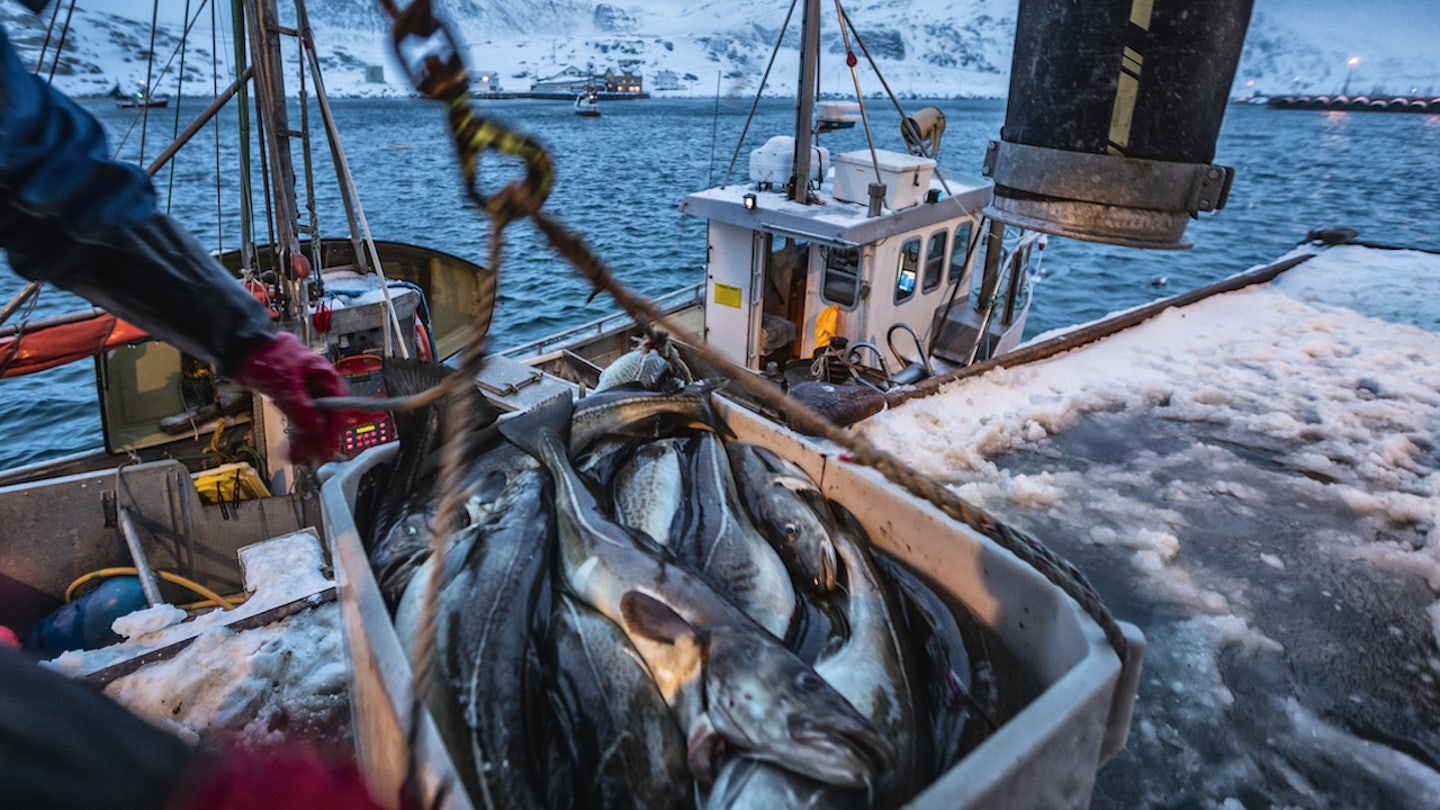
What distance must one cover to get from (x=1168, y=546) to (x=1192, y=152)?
195 centimetres

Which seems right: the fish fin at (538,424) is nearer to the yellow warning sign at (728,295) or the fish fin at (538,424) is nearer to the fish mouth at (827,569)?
the fish mouth at (827,569)

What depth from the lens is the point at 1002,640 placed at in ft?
6.98

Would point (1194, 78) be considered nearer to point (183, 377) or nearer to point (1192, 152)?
point (1192, 152)

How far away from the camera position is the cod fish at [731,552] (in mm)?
2291

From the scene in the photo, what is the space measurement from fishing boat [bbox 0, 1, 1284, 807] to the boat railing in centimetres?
17

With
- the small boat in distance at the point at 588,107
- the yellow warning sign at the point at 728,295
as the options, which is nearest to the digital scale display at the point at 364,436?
the yellow warning sign at the point at 728,295

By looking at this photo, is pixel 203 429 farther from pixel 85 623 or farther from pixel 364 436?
pixel 85 623

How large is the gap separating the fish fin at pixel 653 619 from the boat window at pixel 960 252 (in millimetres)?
10369

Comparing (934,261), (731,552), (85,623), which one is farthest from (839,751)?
(934,261)

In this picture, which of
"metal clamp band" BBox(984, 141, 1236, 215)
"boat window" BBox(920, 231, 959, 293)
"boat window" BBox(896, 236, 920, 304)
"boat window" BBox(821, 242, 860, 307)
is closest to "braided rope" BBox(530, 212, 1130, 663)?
"metal clamp band" BBox(984, 141, 1236, 215)

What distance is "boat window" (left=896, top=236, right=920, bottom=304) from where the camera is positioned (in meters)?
10.5

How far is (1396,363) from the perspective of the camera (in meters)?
6.53

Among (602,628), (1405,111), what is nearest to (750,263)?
(602,628)

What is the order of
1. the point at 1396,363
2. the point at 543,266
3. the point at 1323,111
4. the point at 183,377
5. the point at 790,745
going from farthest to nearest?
the point at 1323,111 < the point at 543,266 < the point at 183,377 < the point at 1396,363 < the point at 790,745
